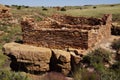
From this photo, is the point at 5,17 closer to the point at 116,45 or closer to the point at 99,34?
the point at 99,34

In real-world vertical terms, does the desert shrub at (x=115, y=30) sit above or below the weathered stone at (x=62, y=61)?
above

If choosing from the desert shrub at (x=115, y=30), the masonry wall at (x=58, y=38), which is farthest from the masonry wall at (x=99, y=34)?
the desert shrub at (x=115, y=30)

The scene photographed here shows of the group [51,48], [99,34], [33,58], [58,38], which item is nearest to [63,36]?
[58,38]

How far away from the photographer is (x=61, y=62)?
14.2 m

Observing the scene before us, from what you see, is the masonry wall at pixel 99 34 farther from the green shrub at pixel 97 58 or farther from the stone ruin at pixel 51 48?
the green shrub at pixel 97 58

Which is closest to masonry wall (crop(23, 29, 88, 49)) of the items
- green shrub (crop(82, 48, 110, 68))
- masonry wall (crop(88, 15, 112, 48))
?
masonry wall (crop(88, 15, 112, 48))

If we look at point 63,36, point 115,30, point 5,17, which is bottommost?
point 5,17

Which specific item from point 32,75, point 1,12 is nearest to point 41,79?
point 32,75

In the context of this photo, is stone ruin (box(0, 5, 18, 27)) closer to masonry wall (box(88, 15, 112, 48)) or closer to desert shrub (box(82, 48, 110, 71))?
masonry wall (box(88, 15, 112, 48))

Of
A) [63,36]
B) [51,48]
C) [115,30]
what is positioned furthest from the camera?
[115,30]

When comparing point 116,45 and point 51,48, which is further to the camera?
point 51,48

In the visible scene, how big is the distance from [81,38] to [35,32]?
105 inches

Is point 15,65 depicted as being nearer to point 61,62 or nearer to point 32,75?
point 32,75

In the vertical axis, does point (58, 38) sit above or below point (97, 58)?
above
